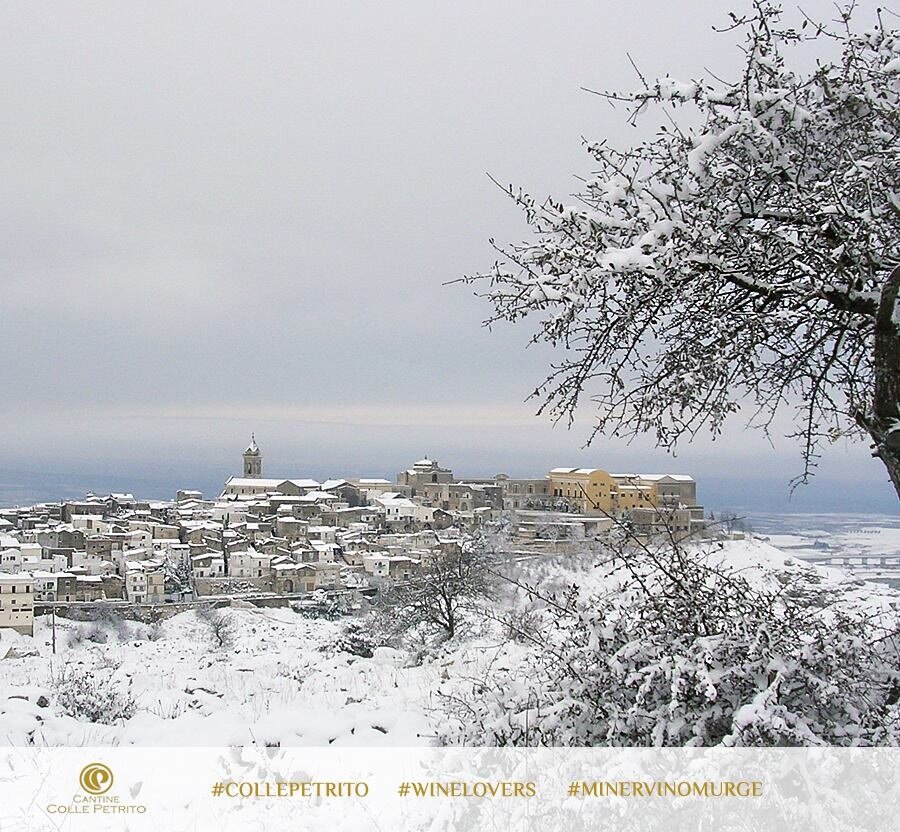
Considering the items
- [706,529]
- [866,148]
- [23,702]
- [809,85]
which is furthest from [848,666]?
[23,702]

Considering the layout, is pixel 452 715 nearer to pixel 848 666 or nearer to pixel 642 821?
pixel 642 821

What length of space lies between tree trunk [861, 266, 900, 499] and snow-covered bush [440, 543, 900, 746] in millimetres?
705

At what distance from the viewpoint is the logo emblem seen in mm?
4266

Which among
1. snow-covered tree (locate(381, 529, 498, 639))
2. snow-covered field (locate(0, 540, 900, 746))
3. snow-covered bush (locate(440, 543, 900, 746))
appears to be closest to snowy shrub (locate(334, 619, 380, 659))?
snow-covered tree (locate(381, 529, 498, 639))

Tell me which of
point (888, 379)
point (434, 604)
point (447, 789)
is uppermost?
point (888, 379)

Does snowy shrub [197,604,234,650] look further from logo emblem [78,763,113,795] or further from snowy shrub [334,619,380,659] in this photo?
logo emblem [78,763,113,795]

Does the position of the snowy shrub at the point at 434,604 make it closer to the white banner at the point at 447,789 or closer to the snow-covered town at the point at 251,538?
the snow-covered town at the point at 251,538

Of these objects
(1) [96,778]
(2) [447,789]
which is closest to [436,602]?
(1) [96,778]

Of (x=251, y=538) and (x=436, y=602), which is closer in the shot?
(x=436, y=602)

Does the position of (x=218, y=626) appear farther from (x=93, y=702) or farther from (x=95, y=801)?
(x=95, y=801)

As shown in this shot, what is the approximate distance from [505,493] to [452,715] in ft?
159

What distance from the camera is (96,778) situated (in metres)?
4.38

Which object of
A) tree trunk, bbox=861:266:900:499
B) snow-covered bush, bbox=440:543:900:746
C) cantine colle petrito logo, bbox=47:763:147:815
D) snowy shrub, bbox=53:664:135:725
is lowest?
snowy shrub, bbox=53:664:135:725

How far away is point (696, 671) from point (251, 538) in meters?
63.9
